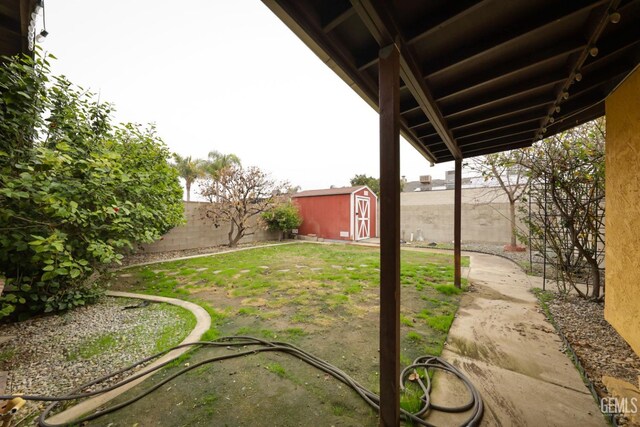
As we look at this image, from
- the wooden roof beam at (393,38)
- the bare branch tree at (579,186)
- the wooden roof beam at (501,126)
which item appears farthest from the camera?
the bare branch tree at (579,186)

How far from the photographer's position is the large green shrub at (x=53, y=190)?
233 cm

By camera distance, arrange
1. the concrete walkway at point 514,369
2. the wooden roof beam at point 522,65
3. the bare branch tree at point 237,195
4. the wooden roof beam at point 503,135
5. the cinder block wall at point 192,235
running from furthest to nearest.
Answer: the bare branch tree at point 237,195 < the cinder block wall at point 192,235 < the wooden roof beam at point 503,135 < the wooden roof beam at point 522,65 < the concrete walkway at point 514,369

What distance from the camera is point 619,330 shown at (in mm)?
2291

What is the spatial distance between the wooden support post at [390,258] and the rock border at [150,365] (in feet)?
6.68

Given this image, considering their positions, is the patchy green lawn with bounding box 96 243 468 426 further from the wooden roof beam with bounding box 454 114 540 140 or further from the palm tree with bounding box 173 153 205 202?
the palm tree with bounding box 173 153 205 202

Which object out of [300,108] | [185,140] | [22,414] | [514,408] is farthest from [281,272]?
[185,140]

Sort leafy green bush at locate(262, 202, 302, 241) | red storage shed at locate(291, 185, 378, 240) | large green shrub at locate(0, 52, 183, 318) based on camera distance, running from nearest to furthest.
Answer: large green shrub at locate(0, 52, 183, 318), leafy green bush at locate(262, 202, 302, 241), red storage shed at locate(291, 185, 378, 240)

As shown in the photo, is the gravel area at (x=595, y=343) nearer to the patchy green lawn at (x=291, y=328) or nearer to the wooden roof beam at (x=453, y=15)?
the patchy green lawn at (x=291, y=328)

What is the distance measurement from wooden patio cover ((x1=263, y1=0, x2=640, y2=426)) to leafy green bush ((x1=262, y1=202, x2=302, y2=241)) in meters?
9.47

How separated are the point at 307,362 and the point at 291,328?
0.67 meters

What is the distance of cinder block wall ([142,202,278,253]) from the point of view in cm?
804

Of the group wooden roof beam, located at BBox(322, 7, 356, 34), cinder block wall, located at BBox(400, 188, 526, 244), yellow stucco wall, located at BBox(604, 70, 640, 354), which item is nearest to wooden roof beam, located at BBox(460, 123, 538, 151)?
yellow stucco wall, located at BBox(604, 70, 640, 354)

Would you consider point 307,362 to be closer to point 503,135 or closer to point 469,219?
point 503,135

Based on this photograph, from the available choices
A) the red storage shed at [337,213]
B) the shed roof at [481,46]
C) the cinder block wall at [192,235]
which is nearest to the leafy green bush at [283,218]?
the red storage shed at [337,213]
